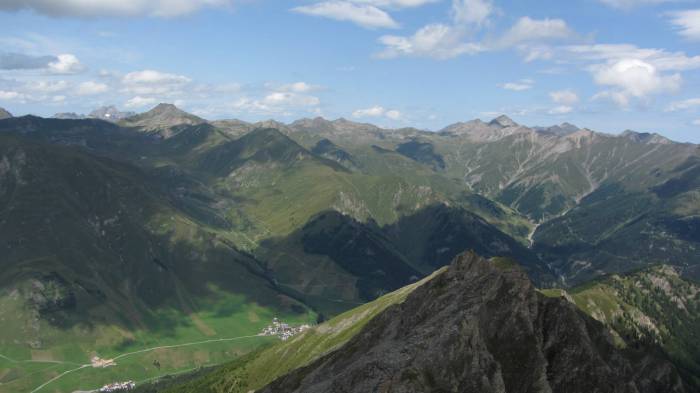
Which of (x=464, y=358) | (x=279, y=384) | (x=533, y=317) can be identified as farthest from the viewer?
(x=279, y=384)

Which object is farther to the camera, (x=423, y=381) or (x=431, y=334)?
(x=431, y=334)

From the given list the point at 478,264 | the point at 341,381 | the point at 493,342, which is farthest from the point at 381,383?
the point at 478,264

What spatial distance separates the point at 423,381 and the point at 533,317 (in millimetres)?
34055

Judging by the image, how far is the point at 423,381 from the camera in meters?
93.7

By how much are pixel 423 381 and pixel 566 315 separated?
4019 centimetres

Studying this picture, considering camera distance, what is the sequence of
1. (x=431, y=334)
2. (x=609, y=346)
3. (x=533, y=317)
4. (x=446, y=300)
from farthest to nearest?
(x=609, y=346) → (x=446, y=300) → (x=533, y=317) → (x=431, y=334)

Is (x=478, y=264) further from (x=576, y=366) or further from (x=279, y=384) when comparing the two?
(x=279, y=384)

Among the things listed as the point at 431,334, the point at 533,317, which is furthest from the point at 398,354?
the point at 533,317

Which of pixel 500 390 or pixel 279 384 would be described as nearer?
pixel 500 390

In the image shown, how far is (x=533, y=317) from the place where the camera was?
11650 cm

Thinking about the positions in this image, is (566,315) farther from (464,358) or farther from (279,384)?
(279,384)

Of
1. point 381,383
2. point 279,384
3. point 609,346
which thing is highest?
point 381,383

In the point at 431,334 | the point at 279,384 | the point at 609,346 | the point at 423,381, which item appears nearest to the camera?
the point at 423,381

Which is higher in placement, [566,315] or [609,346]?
[566,315]
